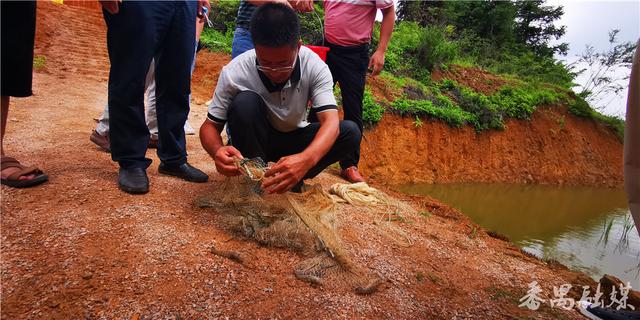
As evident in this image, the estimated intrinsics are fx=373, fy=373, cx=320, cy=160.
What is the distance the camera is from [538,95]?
34.4 feet

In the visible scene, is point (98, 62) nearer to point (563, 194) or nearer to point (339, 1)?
point (339, 1)

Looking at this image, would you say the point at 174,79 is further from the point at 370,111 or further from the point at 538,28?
the point at 538,28

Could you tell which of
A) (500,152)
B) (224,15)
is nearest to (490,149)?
(500,152)

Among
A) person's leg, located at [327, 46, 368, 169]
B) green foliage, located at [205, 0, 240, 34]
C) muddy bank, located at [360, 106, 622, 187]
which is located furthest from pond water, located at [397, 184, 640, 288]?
green foliage, located at [205, 0, 240, 34]

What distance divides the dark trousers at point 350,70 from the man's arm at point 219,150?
1655 mm

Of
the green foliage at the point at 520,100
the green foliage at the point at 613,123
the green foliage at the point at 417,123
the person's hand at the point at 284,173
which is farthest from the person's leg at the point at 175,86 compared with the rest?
the green foliage at the point at 613,123

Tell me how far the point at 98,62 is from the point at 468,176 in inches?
331

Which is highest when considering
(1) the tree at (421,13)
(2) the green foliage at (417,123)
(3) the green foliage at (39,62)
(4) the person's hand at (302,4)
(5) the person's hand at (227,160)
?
(1) the tree at (421,13)

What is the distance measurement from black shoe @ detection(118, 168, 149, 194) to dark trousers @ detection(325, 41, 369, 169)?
186cm

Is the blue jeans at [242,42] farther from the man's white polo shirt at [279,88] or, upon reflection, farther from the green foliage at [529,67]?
the green foliage at [529,67]

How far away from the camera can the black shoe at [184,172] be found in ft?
7.88

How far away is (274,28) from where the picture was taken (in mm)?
1729

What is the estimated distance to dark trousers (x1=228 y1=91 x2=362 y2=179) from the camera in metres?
2.04

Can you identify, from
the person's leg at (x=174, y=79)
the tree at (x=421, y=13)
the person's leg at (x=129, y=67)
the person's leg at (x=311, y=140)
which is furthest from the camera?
the tree at (x=421, y=13)
